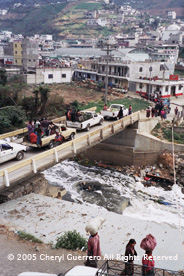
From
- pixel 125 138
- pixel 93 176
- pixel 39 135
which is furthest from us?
pixel 125 138

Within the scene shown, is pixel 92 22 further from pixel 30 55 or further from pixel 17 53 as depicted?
pixel 30 55

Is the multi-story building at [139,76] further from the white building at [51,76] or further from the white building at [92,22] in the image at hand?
the white building at [92,22]

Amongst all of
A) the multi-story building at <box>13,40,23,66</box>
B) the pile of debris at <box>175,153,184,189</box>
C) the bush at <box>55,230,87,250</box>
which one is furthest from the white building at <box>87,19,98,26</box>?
the bush at <box>55,230,87,250</box>

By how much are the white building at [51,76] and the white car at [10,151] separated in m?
37.3

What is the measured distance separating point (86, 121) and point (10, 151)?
794 centimetres

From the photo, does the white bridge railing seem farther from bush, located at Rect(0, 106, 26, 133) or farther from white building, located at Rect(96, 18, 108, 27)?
white building, located at Rect(96, 18, 108, 27)

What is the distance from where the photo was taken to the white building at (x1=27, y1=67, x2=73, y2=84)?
5125 centimetres

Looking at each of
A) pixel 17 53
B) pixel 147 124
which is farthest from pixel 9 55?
pixel 147 124

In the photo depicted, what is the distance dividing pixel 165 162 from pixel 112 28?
163m

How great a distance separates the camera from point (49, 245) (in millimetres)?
10539

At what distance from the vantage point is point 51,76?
53.2m

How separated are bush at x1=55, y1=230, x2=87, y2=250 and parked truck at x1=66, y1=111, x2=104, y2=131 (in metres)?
11.3

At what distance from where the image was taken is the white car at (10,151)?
14477mm

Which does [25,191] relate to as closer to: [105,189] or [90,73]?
[105,189]
